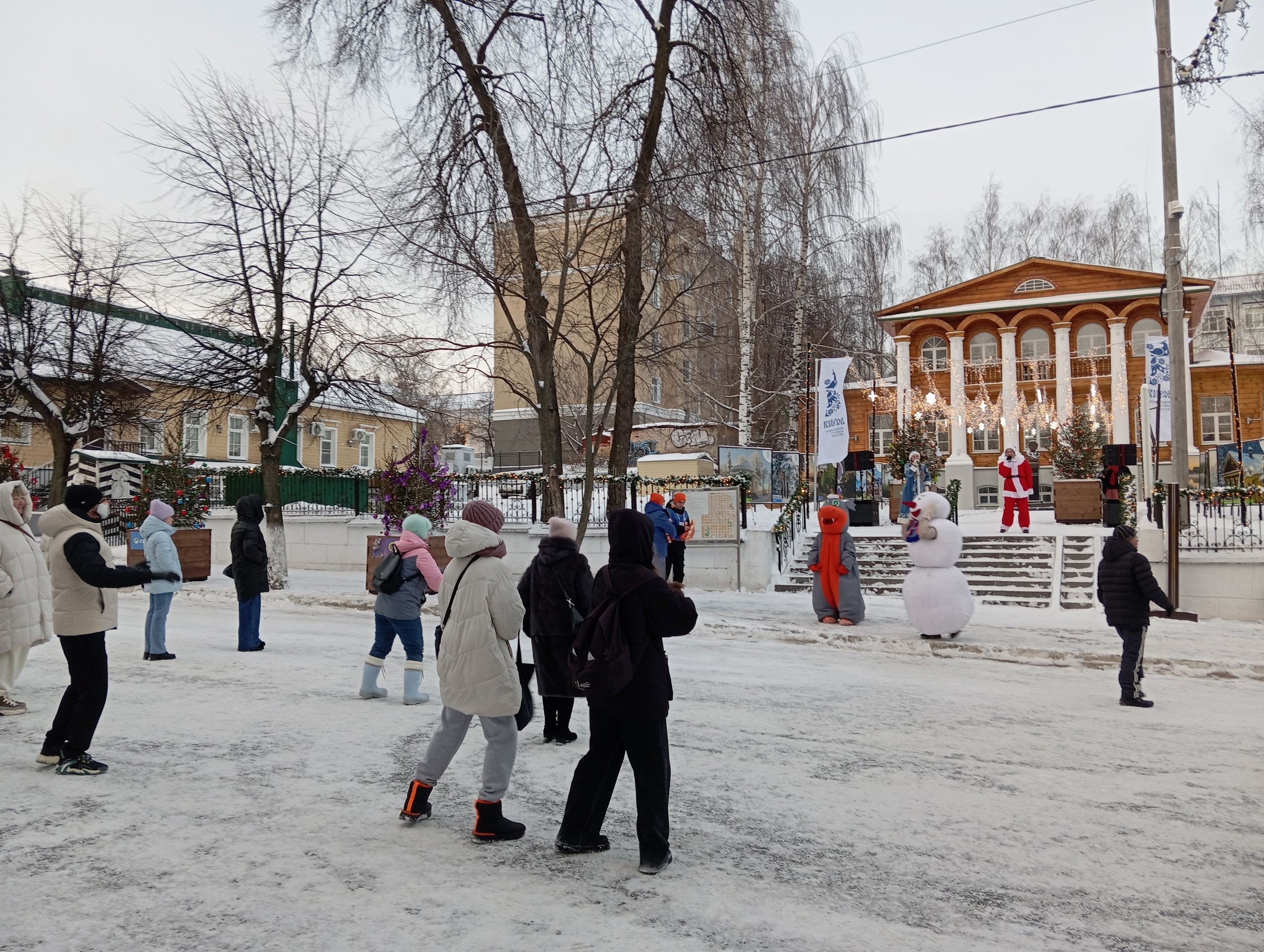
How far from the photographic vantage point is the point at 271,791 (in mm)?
5215

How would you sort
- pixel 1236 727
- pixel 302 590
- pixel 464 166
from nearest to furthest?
pixel 1236 727 → pixel 464 166 → pixel 302 590

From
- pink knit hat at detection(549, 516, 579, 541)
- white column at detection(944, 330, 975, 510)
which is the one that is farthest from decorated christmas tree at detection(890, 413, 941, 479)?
pink knit hat at detection(549, 516, 579, 541)

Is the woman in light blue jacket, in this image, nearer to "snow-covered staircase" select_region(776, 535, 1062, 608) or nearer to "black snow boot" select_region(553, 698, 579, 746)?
"black snow boot" select_region(553, 698, 579, 746)

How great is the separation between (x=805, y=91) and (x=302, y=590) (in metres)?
22.2

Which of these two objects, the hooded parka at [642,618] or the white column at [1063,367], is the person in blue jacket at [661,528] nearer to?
the hooded parka at [642,618]

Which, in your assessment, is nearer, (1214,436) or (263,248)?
(263,248)

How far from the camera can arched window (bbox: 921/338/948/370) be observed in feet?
136

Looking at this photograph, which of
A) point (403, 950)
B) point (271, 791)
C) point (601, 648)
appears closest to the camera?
point (403, 950)

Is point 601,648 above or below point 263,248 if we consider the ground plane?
below

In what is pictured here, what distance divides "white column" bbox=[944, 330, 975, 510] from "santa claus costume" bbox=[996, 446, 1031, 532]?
15600 mm

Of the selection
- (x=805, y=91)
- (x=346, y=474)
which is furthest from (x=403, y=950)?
(x=805, y=91)

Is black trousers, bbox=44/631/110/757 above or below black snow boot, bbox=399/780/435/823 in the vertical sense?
above

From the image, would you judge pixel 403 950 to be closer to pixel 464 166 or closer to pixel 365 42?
pixel 464 166

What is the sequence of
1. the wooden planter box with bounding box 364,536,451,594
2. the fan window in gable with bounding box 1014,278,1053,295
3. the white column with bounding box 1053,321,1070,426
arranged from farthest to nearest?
the fan window in gable with bounding box 1014,278,1053,295
the white column with bounding box 1053,321,1070,426
the wooden planter box with bounding box 364,536,451,594
